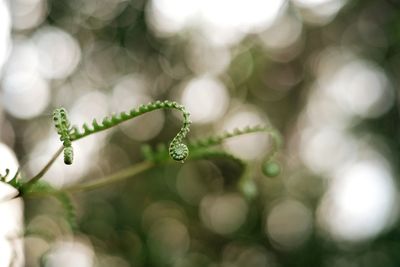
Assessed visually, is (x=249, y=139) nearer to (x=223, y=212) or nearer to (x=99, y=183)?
(x=223, y=212)

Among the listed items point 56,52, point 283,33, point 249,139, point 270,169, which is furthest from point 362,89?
point 270,169

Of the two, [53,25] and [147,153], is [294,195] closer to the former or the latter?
[53,25]

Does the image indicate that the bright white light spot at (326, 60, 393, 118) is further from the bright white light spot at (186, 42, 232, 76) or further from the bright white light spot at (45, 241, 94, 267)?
the bright white light spot at (45, 241, 94, 267)

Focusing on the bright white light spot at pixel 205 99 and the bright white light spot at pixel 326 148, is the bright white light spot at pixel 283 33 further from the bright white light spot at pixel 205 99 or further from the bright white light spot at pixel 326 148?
the bright white light spot at pixel 326 148

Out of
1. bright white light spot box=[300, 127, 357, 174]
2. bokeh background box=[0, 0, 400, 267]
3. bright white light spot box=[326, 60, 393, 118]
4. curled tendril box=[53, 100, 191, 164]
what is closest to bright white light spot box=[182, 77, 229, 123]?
bokeh background box=[0, 0, 400, 267]

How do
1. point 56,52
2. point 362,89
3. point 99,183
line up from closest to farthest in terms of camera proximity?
A: 1. point 99,183
2. point 56,52
3. point 362,89

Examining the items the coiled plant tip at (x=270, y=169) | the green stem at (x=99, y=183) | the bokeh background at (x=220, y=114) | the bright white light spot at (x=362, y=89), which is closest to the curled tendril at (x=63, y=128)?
the green stem at (x=99, y=183)

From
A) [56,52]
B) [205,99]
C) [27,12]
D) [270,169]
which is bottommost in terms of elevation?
[205,99]
